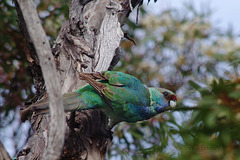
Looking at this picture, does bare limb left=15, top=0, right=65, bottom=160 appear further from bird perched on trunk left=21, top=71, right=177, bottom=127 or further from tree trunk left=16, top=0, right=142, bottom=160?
tree trunk left=16, top=0, right=142, bottom=160

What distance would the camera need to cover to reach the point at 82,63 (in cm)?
318

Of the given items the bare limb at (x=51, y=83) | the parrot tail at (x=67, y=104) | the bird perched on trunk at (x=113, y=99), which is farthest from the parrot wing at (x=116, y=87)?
the bare limb at (x=51, y=83)

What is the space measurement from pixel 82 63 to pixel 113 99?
494 millimetres

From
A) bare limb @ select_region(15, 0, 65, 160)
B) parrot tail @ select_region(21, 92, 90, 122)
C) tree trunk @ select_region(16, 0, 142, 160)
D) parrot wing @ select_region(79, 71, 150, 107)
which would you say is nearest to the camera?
bare limb @ select_region(15, 0, 65, 160)

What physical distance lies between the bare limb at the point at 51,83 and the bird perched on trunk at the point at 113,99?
0.75 metres

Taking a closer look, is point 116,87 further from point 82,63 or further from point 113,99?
point 82,63

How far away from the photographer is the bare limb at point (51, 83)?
5.81ft

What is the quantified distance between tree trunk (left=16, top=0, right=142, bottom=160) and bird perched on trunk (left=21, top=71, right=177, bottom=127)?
124mm

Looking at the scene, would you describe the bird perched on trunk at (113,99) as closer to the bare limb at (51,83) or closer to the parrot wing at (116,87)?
the parrot wing at (116,87)

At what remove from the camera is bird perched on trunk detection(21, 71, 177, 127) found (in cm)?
287

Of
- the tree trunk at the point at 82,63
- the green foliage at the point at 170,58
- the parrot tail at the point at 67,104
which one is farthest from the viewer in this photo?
the green foliage at the point at 170,58

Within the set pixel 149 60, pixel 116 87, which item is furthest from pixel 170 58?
pixel 116 87

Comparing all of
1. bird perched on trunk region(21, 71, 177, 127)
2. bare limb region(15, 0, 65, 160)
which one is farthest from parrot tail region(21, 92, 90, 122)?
bare limb region(15, 0, 65, 160)

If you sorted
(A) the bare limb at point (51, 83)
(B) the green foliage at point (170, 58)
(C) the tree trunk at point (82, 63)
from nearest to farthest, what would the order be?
(A) the bare limb at point (51, 83), (C) the tree trunk at point (82, 63), (B) the green foliage at point (170, 58)
